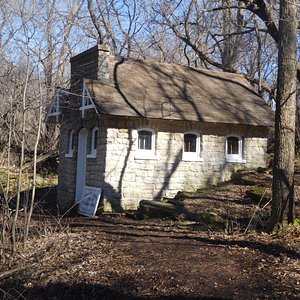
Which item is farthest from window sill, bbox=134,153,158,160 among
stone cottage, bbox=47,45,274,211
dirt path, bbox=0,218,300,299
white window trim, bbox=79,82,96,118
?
dirt path, bbox=0,218,300,299

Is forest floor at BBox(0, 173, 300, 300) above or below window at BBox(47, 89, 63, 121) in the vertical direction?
below

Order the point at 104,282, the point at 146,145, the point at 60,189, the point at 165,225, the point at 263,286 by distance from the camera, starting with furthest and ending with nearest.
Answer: the point at 60,189 → the point at 146,145 → the point at 165,225 → the point at 104,282 → the point at 263,286

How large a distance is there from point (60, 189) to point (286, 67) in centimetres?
1152

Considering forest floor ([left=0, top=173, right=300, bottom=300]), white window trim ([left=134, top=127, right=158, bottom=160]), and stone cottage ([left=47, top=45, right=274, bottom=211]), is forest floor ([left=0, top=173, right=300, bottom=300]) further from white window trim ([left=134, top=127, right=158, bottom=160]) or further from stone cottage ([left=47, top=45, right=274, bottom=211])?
white window trim ([left=134, top=127, right=158, bottom=160])

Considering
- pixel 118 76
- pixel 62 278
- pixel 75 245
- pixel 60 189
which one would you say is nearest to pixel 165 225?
pixel 75 245

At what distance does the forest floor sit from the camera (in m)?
7.32

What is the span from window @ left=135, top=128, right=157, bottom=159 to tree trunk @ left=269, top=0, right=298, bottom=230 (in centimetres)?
673

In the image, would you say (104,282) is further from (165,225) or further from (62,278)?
(165,225)

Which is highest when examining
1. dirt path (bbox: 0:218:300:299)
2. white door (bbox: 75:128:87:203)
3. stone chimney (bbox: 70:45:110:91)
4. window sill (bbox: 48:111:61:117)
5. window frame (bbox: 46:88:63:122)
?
stone chimney (bbox: 70:45:110:91)

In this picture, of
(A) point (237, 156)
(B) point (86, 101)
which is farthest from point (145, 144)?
(A) point (237, 156)

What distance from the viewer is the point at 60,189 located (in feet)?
63.5

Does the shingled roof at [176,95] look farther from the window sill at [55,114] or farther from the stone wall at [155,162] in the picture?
the window sill at [55,114]

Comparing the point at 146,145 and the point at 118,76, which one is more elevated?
the point at 118,76

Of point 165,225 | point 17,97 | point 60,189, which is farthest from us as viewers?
point 60,189
